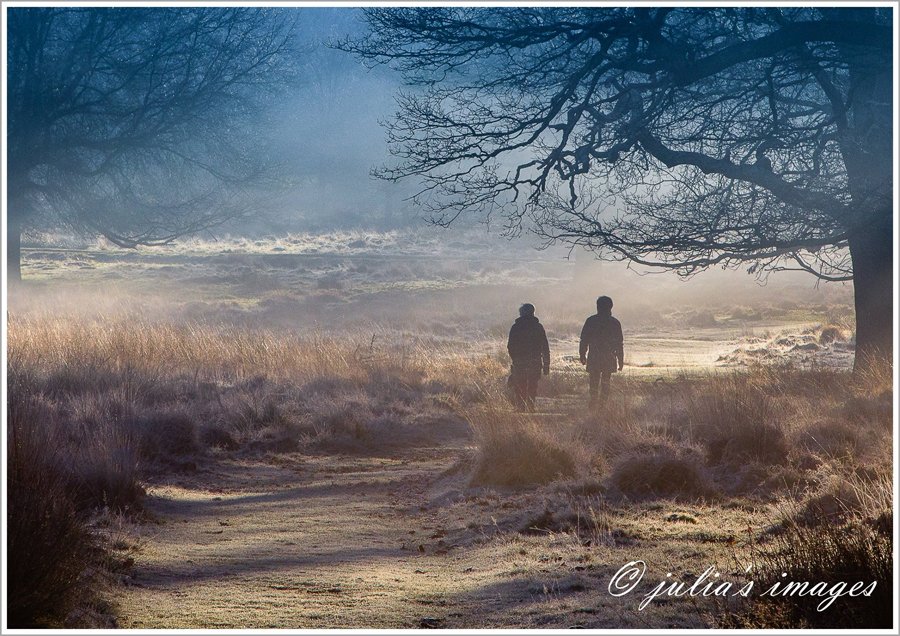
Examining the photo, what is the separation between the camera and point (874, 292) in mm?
12602

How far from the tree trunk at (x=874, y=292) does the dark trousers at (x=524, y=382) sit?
442 centimetres

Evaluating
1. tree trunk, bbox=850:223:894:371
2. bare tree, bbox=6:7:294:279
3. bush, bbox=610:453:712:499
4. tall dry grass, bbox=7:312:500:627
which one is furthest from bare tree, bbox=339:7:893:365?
bare tree, bbox=6:7:294:279

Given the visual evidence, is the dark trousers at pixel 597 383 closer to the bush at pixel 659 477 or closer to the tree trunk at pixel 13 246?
the bush at pixel 659 477

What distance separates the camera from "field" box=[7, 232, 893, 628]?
4.78 metres

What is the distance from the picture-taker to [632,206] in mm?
12961

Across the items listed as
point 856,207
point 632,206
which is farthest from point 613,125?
point 856,207

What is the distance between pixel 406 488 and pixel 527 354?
14.5ft

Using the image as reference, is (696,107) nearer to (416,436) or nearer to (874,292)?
(874,292)

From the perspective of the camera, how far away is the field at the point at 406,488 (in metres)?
4.78

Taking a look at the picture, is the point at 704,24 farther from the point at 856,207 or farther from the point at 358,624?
the point at 358,624

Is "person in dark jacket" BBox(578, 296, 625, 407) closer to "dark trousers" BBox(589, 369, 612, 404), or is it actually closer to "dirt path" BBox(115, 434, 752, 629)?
"dark trousers" BBox(589, 369, 612, 404)

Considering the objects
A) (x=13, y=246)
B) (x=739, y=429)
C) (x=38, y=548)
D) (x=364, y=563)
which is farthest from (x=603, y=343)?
(x=13, y=246)

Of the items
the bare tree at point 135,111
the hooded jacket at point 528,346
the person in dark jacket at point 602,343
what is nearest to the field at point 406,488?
the person in dark jacket at point 602,343

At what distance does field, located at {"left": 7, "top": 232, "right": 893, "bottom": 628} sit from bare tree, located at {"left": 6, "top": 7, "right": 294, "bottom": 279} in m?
3.75
